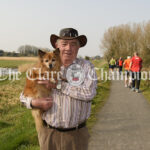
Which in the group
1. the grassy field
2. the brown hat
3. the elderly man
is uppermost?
the brown hat

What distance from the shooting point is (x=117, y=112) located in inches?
300

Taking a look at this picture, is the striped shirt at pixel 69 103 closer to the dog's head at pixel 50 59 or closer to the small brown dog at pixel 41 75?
the small brown dog at pixel 41 75

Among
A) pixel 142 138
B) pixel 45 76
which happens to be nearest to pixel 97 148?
pixel 142 138

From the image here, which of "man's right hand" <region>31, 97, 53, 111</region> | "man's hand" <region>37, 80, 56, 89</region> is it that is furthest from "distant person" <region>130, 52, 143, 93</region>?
"man's right hand" <region>31, 97, 53, 111</region>

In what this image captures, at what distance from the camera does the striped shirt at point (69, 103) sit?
7.11ft

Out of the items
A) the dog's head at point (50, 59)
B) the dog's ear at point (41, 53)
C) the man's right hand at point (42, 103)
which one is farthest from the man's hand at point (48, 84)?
the dog's ear at point (41, 53)

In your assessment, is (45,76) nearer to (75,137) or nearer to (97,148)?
(75,137)

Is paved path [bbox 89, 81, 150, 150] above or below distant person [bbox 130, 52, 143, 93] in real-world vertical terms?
below

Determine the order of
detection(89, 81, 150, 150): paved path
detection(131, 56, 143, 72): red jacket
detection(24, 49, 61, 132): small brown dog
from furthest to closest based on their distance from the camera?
detection(131, 56, 143, 72): red jacket → detection(89, 81, 150, 150): paved path → detection(24, 49, 61, 132): small brown dog

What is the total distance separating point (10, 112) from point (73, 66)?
7410 mm

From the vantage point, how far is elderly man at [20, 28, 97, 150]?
2.19 m

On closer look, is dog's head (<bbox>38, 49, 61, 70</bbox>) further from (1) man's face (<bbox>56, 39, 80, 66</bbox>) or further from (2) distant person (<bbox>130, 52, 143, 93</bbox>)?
(2) distant person (<bbox>130, 52, 143, 93</bbox>)

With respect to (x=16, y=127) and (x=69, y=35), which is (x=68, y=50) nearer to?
(x=69, y=35)

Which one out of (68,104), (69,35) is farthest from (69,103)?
(69,35)
